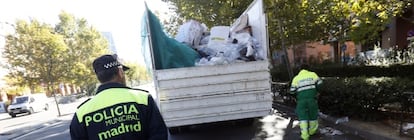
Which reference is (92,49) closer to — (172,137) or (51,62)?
(51,62)

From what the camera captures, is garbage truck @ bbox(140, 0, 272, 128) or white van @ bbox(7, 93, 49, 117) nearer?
garbage truck @ bbox(140, 0, 272, 128)

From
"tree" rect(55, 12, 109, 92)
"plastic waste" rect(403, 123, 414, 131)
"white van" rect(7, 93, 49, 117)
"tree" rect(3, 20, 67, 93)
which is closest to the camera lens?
"plastic waste" rect(403, 123, 414, 131)

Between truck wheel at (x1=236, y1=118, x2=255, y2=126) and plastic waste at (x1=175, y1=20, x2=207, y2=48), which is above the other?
plastic waste at (x1=175, y1=20, x2=207, y2=48)

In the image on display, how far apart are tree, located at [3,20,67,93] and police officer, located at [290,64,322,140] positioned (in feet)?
74.3

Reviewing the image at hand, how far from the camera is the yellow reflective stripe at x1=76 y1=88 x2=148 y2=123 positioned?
2.39 m

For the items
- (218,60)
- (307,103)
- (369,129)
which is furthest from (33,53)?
(369,129)

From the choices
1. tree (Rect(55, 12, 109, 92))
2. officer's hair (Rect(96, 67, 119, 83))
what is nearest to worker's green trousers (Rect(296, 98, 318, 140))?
officer's hair (Rect(96, 67, 119, 83))

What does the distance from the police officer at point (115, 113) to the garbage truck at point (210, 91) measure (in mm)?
2955

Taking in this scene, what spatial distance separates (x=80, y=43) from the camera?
43312 mm

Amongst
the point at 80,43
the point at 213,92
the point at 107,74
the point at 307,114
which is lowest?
the point at 307,114

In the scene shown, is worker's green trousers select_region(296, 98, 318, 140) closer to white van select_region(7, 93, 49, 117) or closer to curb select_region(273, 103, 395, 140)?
curb select_region(273, 103, 395, 140)

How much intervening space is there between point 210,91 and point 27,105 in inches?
930

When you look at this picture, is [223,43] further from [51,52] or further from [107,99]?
[51,52]

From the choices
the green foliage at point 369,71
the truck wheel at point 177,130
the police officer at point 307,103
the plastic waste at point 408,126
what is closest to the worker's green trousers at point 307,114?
the police officer at point 307,103
